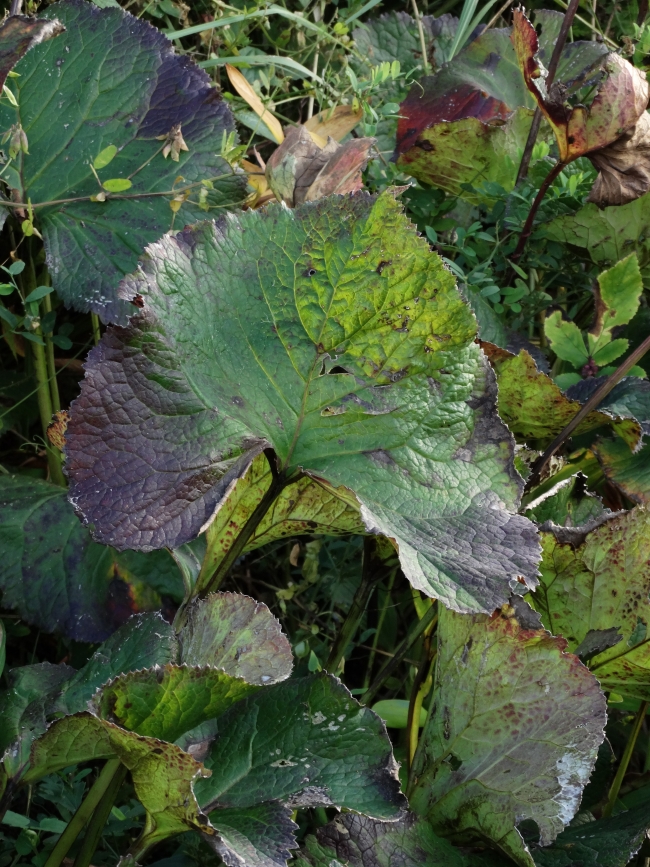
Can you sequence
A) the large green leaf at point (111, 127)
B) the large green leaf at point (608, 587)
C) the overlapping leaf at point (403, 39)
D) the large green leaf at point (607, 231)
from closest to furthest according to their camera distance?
the large green leaf at point (608, 587) → the large green leaf at point (111, 127) → the large green leaf at point (607, 231) → the overlapping leaf at point (403, 39)

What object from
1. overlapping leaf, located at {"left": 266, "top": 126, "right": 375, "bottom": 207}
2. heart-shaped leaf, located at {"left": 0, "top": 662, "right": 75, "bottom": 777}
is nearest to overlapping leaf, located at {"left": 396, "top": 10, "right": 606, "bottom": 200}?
overlapping leaf, located at {"left": 266, "top": 126, "right": 375, "bottom": 207}

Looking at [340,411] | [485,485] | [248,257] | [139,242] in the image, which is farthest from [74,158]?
[485,485]

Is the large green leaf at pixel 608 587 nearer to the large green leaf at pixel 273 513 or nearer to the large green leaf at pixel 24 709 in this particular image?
the large green leaf at pixel 273 513

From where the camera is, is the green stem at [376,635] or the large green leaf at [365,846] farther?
the green stem at [376,635]

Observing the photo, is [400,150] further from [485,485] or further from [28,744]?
[28,744]

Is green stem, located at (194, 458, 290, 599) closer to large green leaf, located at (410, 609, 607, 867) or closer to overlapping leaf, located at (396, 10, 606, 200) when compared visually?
large green leaf, located at (410, 609, 607, 867)

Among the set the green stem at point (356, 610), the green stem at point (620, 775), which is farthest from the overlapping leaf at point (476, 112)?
the green stem at point (620, 775)
